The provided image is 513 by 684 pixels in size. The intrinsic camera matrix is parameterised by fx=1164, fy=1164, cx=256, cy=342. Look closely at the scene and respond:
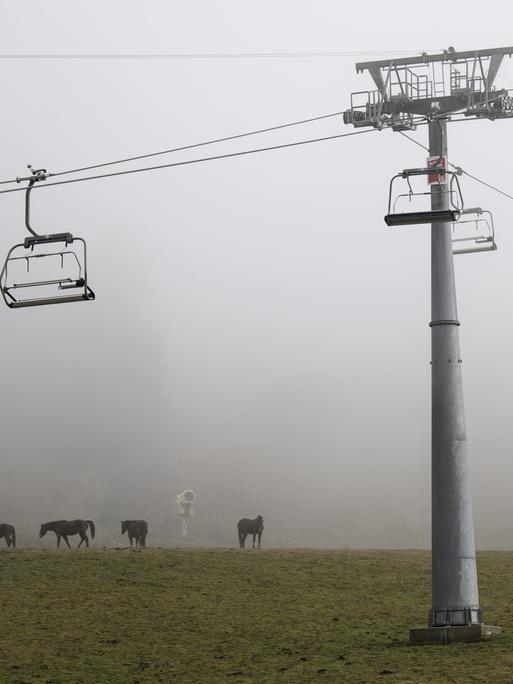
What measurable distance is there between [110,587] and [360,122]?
18.9m

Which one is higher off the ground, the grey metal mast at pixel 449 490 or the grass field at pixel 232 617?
the grey metal mast at pixel 449 490

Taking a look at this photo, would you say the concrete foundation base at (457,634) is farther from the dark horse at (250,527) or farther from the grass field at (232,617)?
the dark horse at (250,527)

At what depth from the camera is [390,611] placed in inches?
1411

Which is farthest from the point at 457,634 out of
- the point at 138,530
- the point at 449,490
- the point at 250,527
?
the point at 138,530

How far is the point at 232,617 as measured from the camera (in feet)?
118

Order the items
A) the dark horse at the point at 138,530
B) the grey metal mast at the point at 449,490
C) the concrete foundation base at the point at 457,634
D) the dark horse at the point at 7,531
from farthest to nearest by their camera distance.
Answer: the dark horse at the point at 7,531, the dark horse at the point at 138,530, the grey metal mast at the point at 449,490, the concrete foundation base at the point at 457,634

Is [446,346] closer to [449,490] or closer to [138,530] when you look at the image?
[449,490]

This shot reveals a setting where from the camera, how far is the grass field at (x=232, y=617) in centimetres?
2761

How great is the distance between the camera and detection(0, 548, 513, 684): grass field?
90.6ft

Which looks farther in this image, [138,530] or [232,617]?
[138,530]

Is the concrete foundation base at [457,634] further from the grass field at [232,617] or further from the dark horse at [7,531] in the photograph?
the dark horse at [7,531]

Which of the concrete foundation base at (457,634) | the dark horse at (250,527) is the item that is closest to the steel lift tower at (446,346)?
the concrete foundation base at (457,634)

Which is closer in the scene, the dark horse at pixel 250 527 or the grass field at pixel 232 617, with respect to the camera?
the grass field at pixel 232 617

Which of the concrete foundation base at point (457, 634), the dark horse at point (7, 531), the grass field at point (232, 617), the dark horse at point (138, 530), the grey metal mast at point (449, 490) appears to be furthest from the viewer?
the dark horse at point (7, 531)
